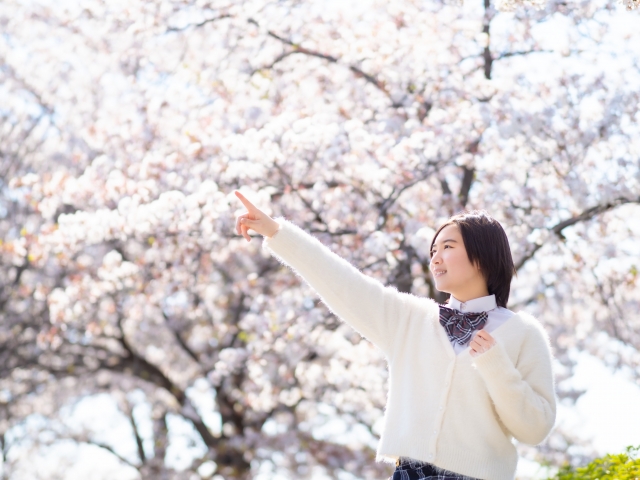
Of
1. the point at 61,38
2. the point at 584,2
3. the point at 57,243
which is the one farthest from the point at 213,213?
A: the point at 61,38

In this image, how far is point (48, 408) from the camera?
13.4 m

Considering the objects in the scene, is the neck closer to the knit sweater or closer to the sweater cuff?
the knit sweater

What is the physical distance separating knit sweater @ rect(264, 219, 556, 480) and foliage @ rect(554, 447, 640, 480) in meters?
1.19

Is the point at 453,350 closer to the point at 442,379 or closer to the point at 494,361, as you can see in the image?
the point at 442,379

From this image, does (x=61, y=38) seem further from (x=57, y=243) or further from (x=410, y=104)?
(x=410, y=104)

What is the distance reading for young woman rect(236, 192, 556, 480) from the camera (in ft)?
8.16

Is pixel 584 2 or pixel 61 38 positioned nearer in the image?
pixel 584 2

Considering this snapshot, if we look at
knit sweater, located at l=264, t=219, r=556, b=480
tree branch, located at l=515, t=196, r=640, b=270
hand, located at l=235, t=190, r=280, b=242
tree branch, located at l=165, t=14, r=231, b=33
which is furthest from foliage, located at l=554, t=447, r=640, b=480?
tree branch, located at l=165, t=14, r=231, b=33

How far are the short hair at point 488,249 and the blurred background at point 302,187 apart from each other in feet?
4.50

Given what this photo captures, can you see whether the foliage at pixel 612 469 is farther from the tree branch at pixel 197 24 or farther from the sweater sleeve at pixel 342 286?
the tree branch at pixel 197 24

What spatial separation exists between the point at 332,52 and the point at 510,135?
2.00m

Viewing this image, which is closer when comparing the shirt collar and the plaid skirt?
Result: the plaid skirt

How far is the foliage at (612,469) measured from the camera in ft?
11.7

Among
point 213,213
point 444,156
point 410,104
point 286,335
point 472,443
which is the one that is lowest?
point 472,443
